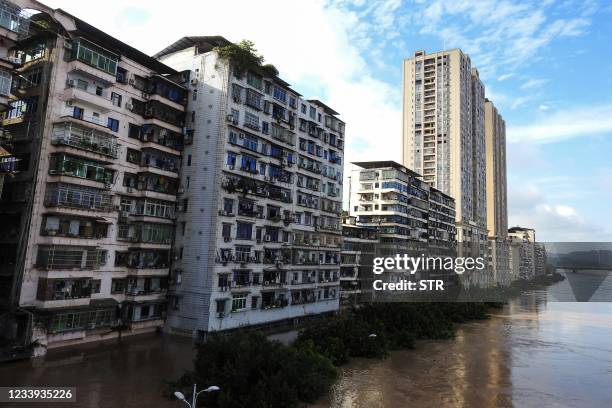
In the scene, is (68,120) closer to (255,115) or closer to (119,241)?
(119,241)

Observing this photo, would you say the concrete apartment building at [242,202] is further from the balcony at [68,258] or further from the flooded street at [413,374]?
the balcony at [68,258]

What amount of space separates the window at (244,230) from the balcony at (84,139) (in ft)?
50.4

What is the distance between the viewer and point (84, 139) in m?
39.8

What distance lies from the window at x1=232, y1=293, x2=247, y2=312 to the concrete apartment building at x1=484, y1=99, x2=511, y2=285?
11537 centimetres

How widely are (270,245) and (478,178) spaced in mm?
100141

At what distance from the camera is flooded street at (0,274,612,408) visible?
3097 centimetres

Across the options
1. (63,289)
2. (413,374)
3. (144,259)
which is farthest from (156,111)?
(413,374)

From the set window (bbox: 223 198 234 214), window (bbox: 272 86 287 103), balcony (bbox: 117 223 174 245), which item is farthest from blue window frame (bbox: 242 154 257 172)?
balcony (bbox: 117 223 174 245)

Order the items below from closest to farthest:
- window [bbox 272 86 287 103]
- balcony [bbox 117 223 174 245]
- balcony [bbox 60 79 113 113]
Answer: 1. balcony [bbox 60 79 113 113]
2. balcony [bbox 117 223 174 245]
3. window [bbox 272 86 287 103]

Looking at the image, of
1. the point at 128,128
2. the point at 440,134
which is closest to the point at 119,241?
the point at 128,128

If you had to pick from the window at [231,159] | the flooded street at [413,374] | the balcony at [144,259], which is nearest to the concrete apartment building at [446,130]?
the flooded street at [413,374]

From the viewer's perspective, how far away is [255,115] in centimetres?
5369

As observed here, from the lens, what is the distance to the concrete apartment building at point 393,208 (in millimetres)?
86688

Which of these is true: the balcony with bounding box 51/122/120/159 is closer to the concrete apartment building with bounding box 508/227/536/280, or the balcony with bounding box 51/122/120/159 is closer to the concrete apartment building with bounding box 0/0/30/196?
the concrete apartment building with bounding box 0/0/30/196
